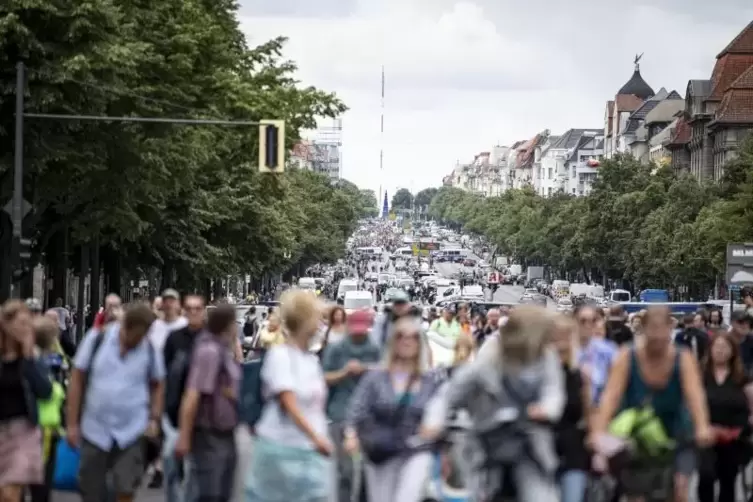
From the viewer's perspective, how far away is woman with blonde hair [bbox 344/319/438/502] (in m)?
11.6

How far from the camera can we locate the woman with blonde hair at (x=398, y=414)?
11.6m

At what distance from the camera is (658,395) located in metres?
11.3

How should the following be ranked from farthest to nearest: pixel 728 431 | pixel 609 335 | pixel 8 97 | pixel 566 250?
pixel 566 250, pixel 8 97, pixel 609 335, pixel 728 431

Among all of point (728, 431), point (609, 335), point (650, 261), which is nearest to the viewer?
point (728, 431)

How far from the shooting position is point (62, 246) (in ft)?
168

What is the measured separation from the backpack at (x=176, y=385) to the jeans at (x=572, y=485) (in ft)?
7.98

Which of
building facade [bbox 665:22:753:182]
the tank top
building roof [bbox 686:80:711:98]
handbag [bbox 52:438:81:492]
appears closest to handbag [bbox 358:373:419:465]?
the tank top

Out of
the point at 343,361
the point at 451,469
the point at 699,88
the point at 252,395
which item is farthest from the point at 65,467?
the point at 699,88

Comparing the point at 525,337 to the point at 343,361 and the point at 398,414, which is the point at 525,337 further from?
the point at 343,361

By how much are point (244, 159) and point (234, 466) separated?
4162cm

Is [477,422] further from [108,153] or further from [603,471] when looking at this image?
[108,153]

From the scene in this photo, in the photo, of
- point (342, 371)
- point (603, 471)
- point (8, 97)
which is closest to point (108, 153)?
point (8, 97)

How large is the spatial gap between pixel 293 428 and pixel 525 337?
5.32 feet

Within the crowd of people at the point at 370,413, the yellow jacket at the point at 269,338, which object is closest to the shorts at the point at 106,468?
the crowd of people at the point at 370,413
